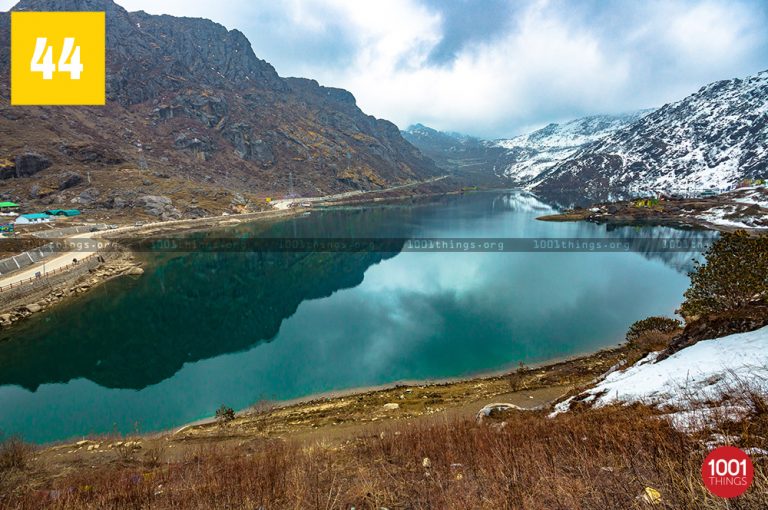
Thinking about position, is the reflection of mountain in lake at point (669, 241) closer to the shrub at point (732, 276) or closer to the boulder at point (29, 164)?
the shrub at point (732, 276)

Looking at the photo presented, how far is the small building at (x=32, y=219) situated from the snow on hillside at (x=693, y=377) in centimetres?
8847

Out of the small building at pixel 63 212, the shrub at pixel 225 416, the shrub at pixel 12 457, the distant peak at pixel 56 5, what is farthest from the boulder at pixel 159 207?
the distant peak at pixel 56 5

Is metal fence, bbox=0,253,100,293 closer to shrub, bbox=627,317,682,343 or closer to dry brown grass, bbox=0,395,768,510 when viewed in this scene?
dry brown grass, bbox=0,395,768,510

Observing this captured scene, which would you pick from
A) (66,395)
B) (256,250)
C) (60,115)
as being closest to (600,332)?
(66,395)

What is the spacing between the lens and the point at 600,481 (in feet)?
14.6

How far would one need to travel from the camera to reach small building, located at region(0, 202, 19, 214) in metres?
70.7

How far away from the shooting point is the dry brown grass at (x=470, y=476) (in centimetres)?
421

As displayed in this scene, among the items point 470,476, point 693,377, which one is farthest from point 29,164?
point 693,377

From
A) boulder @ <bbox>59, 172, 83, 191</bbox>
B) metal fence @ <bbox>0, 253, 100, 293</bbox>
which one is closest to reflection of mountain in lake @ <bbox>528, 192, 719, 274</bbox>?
metal fence @ <bbox>0, 253, 100, 293</bbox>

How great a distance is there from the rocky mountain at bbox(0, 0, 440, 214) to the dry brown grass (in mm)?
100730

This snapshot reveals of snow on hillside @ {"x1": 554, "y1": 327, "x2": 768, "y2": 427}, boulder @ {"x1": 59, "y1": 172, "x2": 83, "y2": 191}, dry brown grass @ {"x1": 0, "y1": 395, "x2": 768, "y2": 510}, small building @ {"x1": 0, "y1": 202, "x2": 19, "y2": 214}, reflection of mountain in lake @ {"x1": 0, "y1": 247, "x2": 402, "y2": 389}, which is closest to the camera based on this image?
dry brown grass @ {"x1": 0, "y1": 395, "x2": 768, "y2": 510}

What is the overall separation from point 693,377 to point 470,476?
7.14m

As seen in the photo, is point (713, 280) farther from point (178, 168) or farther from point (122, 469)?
point (178, 168)

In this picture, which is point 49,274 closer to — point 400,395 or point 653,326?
point 400,395
